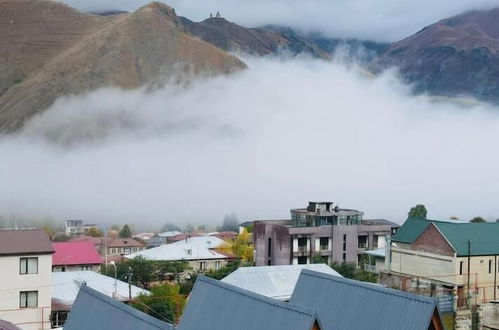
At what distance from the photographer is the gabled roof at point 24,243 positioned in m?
35.4

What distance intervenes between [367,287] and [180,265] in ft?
155

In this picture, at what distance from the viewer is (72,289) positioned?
40.5m

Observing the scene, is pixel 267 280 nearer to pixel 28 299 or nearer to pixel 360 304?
pixel 28 299

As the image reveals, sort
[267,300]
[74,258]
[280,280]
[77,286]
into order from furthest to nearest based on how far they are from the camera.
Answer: [74,258]
[77,286]
[280,280]
[267,300]

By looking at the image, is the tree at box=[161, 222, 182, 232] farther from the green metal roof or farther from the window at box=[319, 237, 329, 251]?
the green metal roof

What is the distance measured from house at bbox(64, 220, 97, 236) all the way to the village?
47.6 metres

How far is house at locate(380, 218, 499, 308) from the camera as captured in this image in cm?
4547

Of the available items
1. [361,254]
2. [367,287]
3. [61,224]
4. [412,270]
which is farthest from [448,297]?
[61,224]

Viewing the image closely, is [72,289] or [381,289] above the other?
[381,289]

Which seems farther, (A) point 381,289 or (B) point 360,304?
(B) point 360,304

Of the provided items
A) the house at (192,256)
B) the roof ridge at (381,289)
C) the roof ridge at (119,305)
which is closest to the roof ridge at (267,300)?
the roof ridge at (119,305)

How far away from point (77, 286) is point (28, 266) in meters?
5.82

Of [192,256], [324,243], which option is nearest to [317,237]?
[324,243]

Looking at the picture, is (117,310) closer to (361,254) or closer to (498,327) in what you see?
(498,327)
